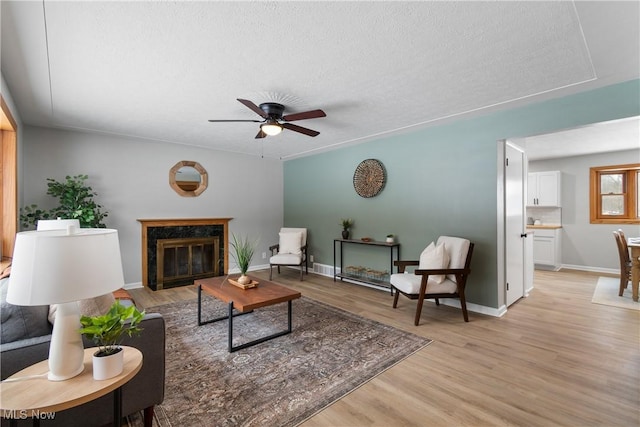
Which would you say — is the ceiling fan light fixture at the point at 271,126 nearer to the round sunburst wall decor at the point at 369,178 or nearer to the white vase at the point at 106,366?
the round sunburst wall decor at the point at 369,178

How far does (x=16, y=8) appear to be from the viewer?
167 centimetres

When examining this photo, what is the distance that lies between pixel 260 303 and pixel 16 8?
255 cm

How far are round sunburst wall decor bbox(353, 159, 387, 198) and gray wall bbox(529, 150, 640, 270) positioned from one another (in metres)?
4.47

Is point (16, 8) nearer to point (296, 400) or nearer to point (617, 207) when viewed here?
point (296, 400)

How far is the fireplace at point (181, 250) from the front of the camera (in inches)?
186

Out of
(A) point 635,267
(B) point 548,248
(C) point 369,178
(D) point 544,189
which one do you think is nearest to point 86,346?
(C) point 369,178

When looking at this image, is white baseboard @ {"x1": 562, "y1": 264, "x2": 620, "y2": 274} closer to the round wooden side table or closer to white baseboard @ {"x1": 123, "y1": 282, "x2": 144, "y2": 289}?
the round wooden side table

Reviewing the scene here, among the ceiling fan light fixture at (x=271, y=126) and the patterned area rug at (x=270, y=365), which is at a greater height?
the ceiling fan light fixture at (x=271, y=126)

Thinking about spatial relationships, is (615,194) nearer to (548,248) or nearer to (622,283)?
(548,248)

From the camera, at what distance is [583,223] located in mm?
5988

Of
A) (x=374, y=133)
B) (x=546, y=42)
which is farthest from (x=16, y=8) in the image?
(x=374, y=133)

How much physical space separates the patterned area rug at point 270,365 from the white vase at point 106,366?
0.81 m

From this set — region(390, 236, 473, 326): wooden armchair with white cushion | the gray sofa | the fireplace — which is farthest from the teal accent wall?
the gray sofa

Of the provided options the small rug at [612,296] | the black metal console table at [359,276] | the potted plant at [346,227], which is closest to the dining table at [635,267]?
the small rug at [612,296]
